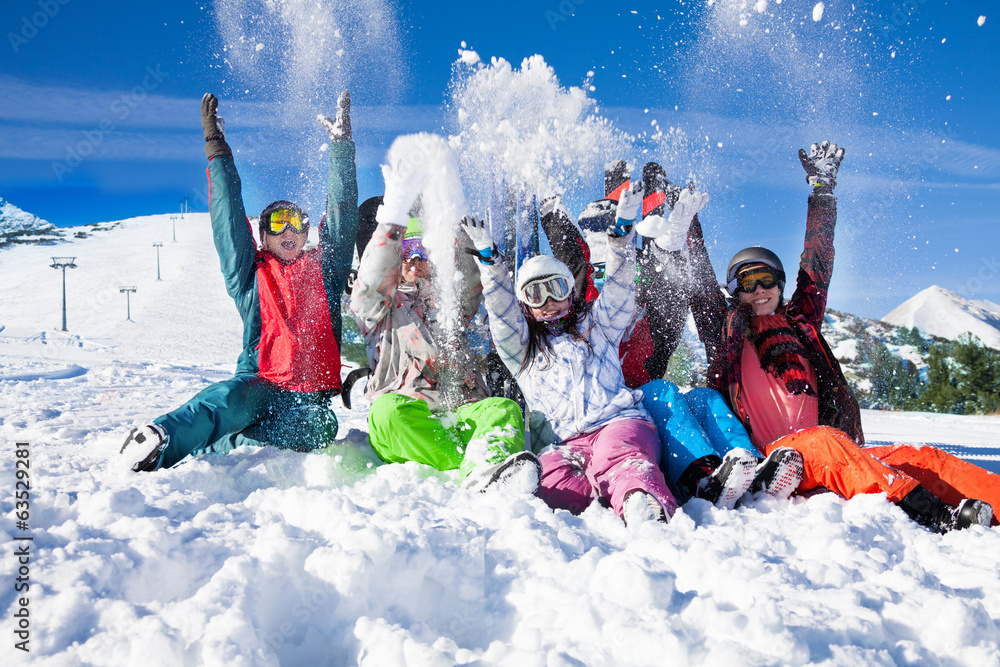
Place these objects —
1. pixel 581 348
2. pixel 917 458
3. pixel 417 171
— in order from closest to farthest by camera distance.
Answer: pixel 917 458
pixel 581 348
pixel 417 171

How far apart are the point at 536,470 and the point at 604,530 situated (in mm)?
416

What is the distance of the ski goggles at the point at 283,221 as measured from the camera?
12.6ft

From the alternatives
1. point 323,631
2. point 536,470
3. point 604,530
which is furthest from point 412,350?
point 323,631

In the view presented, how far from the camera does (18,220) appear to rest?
262 feet

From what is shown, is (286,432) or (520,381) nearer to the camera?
(520,381)

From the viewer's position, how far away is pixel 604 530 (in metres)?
2.54

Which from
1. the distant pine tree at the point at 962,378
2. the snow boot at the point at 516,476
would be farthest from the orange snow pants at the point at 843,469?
the distant pine tree at the point at 962,378

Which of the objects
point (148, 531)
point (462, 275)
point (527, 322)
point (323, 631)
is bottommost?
point (323, 631)

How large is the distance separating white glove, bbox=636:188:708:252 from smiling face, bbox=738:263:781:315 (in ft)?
1.54

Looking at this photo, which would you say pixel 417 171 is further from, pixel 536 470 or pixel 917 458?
pixel 917 458

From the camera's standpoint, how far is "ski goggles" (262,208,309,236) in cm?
384

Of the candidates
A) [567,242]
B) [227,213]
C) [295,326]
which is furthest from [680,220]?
[227,213]

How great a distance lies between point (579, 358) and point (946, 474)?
1.87m

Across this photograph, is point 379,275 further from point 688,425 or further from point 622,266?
point 688,425
